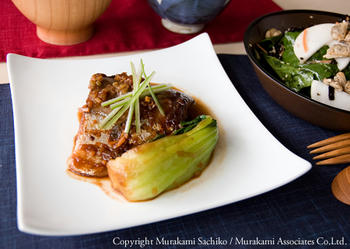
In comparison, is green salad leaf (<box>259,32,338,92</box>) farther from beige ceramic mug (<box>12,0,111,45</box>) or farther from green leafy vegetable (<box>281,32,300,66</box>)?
beige ceramic mug (<box>12,0,111,45</box>)

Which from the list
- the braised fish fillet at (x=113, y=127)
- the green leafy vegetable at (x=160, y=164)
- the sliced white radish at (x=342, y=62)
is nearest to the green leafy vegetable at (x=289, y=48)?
the sliced white radish at (x=342, y=62)

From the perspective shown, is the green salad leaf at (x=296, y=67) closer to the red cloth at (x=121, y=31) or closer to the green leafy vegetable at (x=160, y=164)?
the red cloth at (x=121, y=31)

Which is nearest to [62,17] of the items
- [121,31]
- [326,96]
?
[121,31]

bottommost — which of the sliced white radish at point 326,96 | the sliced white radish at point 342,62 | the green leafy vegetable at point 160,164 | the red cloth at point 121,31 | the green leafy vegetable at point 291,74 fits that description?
the red cloth at point 121,31

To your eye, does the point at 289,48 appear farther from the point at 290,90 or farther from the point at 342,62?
the point at 290,90

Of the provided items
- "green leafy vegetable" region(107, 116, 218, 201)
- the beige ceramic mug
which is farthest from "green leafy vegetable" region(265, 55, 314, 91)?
the beige ceramic mug

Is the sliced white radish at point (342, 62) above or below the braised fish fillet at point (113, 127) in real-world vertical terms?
above

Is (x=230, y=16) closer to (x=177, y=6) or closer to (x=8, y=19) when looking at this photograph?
(x=177, y=6)

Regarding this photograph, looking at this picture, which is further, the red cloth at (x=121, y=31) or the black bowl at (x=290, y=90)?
the red cloth at (x=121, y=31)
